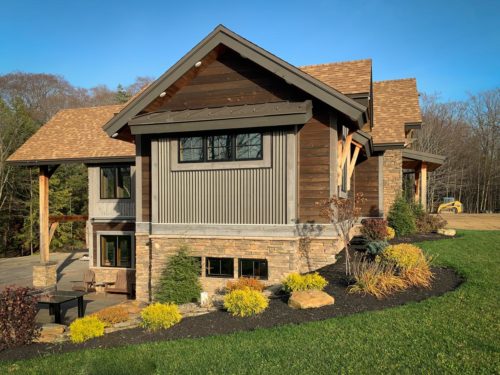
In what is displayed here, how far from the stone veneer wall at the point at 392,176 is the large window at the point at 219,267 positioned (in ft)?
27.5

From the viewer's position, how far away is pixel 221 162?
11164 mm

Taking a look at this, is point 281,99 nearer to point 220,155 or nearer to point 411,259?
point 220,155

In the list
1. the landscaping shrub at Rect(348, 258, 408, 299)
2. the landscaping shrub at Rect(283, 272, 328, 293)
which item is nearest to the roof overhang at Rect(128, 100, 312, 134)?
the landscaping shrub at Rect(283, 272, 328, 293)

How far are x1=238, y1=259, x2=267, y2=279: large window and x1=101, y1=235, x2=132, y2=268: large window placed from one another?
758 centimetres

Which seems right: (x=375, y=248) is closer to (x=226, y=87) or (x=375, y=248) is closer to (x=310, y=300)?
(x=310, y=300)

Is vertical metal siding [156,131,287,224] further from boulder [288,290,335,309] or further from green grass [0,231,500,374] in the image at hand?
green grass [0,231,500,374]

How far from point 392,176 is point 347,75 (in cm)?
629

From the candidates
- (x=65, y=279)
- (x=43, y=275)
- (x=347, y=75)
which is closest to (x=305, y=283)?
(x=347, y=75)

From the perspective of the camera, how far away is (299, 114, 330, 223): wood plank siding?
35.4 ft

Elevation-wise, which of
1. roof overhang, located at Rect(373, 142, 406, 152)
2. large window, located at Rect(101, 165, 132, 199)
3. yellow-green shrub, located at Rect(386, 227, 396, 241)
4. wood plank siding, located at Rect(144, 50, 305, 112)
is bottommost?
yellow-green shrub, located at Rect(386, 227, 396, 241)

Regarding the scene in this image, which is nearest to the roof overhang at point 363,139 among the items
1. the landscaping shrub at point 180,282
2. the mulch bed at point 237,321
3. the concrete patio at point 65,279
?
the mulch bed at point 237,321

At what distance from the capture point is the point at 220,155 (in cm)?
1131

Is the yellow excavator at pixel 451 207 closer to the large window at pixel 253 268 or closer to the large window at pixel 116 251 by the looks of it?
the large window at pixel 116 251

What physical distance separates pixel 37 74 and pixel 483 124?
51511 millimetres
